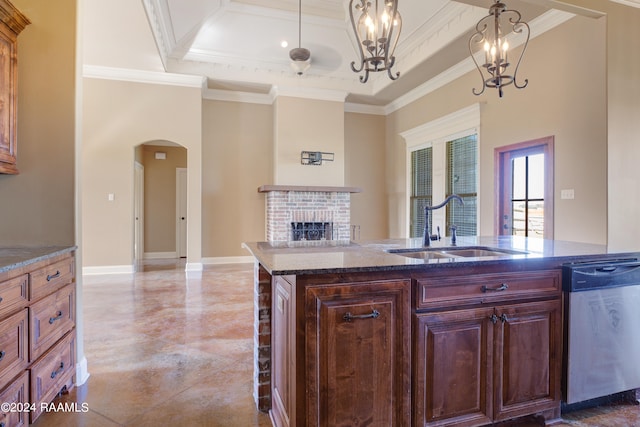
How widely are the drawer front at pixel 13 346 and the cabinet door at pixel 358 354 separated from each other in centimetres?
134

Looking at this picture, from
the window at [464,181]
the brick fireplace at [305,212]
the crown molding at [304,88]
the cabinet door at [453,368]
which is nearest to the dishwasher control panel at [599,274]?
the cabinet door at [453,368]

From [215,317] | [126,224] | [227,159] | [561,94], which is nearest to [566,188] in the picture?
[561,94]

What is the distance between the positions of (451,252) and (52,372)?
2511 mm

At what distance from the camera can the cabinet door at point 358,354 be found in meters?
1.40

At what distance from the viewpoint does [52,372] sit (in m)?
1.92

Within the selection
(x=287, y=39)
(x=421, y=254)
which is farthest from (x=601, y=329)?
(x=287, y=39)

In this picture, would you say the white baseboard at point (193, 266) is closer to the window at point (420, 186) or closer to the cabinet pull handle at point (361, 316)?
the window at point (420, 186)

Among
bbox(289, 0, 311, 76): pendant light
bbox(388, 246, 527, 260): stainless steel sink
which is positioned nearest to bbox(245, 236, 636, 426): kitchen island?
bbox(388, 246, 527, 260): stainless steel sink

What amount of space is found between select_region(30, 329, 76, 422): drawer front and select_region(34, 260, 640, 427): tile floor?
5.0 inches

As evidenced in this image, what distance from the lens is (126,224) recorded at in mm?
5809

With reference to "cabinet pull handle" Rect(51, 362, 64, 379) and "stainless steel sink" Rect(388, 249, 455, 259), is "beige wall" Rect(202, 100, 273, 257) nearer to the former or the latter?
"cabinet pull handle" Rect(51, 362, 64, 379)

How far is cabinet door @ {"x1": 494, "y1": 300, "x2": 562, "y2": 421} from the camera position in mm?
1719

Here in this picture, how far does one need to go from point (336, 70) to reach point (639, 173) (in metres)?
4.96

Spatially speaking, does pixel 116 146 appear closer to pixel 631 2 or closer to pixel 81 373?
pixel 81 373
